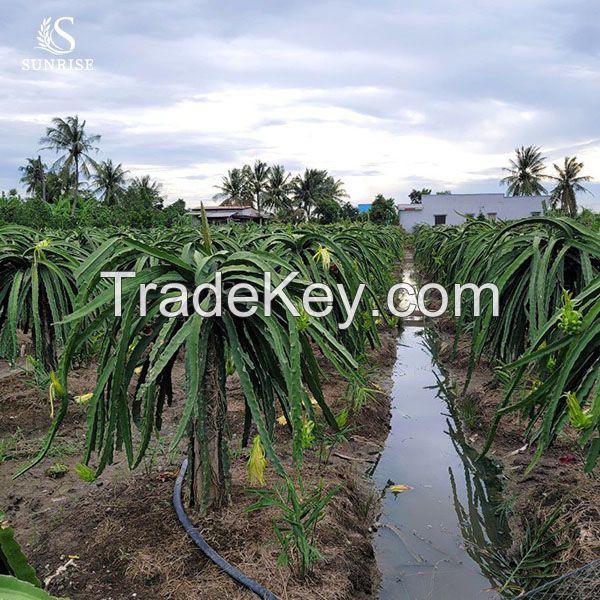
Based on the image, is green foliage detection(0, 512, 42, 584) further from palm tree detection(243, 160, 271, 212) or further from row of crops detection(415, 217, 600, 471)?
palm tree detection(243, 160, 271, 212)

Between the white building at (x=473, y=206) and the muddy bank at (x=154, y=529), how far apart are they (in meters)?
31.9

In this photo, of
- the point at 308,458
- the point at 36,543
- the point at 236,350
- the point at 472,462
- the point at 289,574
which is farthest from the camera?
the point at 472,462

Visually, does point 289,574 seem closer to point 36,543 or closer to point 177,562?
point 177,562

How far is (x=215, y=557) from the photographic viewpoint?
7.12 feet

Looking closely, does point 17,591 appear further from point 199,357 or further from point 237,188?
point 237,188

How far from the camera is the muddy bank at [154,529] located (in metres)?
2.12

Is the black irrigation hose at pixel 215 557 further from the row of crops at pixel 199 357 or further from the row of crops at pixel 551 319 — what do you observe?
the row of crops at pixel 551 319

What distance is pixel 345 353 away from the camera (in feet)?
6.63

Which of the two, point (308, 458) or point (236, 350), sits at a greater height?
point (236, 350)

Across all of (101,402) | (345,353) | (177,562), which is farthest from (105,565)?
(345,353)

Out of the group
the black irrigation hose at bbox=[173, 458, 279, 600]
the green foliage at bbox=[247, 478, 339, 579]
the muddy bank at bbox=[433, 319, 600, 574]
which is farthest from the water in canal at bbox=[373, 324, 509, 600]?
the black irrigation hose at bbox=[173, 458, 279, 600]

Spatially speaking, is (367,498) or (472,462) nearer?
(367,498)

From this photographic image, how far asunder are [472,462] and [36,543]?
2.80 metres

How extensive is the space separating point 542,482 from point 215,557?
206cm
